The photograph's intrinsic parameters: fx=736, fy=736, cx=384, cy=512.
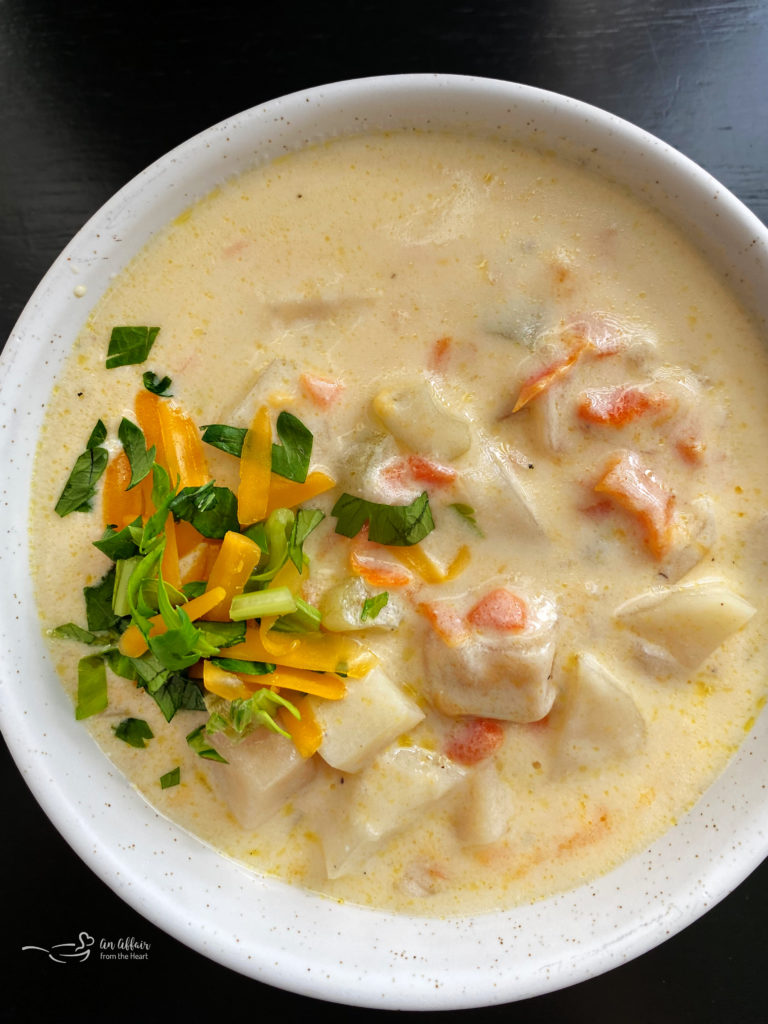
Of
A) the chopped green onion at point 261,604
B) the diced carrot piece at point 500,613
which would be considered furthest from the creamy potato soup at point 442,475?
the chopped green onion at point 261,604

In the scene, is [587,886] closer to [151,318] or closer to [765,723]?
[765,723]

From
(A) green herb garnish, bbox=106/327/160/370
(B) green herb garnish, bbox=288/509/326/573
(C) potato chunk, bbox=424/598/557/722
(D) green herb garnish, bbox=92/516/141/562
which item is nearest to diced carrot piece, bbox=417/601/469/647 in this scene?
(C) potato chunk, bbox=424/598/557/722

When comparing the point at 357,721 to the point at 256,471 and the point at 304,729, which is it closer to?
the point at 304,729

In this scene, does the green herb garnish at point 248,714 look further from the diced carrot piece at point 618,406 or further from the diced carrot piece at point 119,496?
the diced carrot piece at point 618,406

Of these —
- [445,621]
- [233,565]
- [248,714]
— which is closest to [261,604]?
[233,565]

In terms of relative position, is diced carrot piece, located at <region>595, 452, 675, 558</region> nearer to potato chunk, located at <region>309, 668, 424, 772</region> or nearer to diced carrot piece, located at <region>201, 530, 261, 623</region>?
potato chunk, located at <region>309, 668, 424, 772</region>

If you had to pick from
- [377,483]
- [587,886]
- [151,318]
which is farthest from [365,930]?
[151,318]
